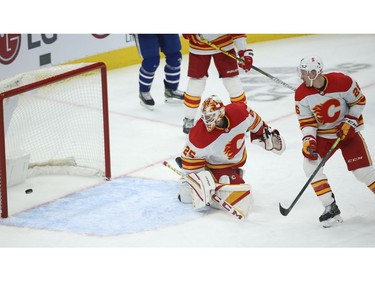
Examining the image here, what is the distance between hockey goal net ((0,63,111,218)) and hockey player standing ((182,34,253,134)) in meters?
0.56

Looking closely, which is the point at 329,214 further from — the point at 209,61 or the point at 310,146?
the point at 209,61

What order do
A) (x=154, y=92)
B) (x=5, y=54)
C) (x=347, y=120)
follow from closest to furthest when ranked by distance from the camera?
(x=347, y=120) → (x=5, y=54) → (x=154, y=92)

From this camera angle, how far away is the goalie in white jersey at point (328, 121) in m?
4.46

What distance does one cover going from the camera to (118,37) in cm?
783

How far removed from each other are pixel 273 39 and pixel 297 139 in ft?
10.7

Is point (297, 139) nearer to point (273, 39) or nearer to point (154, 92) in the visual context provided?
point (154, 92)

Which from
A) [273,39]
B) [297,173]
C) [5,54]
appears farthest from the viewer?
[273,39]

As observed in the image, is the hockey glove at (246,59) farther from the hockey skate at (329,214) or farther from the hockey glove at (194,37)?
the hockey skate at (329,214)

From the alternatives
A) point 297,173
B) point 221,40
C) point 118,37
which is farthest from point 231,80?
point 118,37

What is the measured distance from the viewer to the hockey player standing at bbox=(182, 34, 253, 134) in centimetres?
585

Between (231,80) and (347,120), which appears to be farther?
(231,80)

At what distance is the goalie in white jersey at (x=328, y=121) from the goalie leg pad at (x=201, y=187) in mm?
482

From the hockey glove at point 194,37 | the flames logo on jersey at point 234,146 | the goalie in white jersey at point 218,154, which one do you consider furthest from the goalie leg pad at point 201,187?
the hockey glove at point 194,37

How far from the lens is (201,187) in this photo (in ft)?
15.7
